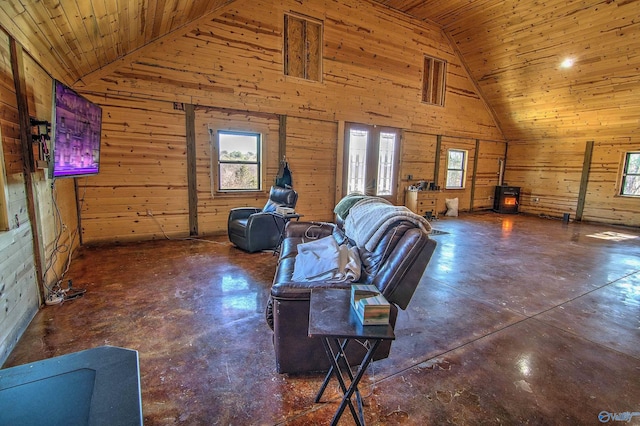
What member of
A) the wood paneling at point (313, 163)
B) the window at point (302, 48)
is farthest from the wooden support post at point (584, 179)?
the window at point (302, 48)

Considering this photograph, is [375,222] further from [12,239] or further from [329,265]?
[12,239]

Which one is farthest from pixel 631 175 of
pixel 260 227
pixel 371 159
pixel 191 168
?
pixel 191 168

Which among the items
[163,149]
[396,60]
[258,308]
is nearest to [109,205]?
[163,149]

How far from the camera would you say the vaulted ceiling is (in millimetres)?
→ 2854

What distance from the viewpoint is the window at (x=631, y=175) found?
736 cm

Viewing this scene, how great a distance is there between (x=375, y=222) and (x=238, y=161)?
→ 390cm

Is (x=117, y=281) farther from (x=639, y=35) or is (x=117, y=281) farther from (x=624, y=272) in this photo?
(x=639, y=35)

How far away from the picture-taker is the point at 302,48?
587 centimetres

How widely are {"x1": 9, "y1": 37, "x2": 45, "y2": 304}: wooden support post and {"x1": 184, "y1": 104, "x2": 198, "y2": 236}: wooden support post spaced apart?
99.6 inches

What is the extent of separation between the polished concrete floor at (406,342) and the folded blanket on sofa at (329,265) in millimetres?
615

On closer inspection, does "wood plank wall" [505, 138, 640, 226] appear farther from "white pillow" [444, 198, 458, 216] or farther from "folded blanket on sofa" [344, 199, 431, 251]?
"folded blanket on sofa" [344, 199, 431, 251]

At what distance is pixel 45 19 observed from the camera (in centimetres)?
248

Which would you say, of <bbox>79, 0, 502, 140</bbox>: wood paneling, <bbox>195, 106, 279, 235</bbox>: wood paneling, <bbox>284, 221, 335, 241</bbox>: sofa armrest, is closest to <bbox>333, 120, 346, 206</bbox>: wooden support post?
<bbox>79, 0, 502, 140</bbox>: wood paneling

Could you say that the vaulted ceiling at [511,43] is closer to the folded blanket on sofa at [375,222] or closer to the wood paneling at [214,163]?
the wood paneling at [214,163]
